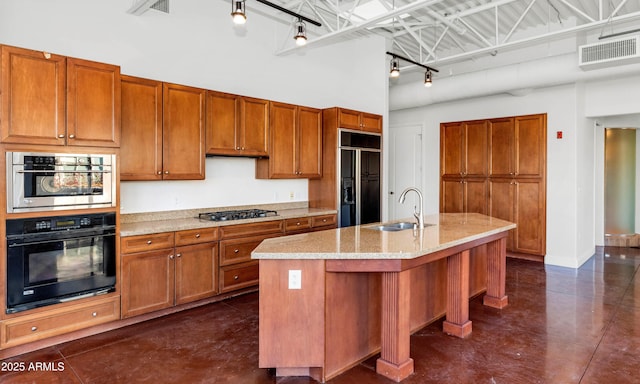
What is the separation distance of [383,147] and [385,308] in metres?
3.83

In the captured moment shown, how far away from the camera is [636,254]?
6.71 m

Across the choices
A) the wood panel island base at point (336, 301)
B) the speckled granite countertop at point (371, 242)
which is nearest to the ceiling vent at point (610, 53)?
the speckled granite countertop at point (371, 242)

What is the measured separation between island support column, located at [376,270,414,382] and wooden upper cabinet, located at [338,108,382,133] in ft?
10.3

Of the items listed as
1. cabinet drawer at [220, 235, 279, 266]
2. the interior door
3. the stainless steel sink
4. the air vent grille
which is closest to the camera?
the stainless steel sink

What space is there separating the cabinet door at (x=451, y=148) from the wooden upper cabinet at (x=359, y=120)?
1.78 meters

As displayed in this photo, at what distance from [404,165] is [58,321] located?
6357 millimetres

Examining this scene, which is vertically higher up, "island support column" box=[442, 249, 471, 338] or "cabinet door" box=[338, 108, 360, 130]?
"cabinet door" box=[338, 108, 360, 130]

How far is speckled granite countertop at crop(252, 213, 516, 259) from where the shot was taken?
251cm

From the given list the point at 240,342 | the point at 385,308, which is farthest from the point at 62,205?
the point at 385,308

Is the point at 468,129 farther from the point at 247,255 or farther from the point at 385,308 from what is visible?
the point at 385,308

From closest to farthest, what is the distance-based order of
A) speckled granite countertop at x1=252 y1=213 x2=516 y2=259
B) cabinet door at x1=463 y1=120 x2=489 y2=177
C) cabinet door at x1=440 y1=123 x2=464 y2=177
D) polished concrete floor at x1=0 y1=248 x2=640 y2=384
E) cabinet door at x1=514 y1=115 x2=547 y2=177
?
speckled granite countertop at x1=252 y1=213 x2=516 y2=259 < polished concrete floor at x1=0 y1=248 x2=640 y2=384 < cabinet door at x1=514 y1=115 x2=547 y2=177 < cabinet door at x1=463 y1=120 x2=489 y2=177 < cabinet door at x1=440 y1=123 x2=464 y2=177

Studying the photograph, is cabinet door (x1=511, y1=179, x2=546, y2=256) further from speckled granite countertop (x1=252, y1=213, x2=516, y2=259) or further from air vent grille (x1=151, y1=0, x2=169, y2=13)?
air vent grille (x1=151, y1=0, x2=169, y2=13)

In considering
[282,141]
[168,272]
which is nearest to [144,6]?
[282,141]

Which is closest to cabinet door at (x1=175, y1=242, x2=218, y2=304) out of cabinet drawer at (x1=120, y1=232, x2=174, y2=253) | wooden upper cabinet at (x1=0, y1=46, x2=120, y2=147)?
cabinet drawer at (x1=120, y1=232, x2=174, y2=253)
